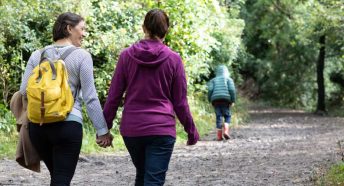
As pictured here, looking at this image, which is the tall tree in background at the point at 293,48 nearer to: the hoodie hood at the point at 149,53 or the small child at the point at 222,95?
the small child at the point at 222,95

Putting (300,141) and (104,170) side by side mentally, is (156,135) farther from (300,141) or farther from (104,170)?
(300,141)

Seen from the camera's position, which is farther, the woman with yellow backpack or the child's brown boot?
the child's brown boot

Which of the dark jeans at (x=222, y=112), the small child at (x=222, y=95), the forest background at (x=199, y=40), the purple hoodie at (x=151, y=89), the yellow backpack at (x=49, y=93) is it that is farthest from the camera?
the dark jeans at (x=222, y=112)

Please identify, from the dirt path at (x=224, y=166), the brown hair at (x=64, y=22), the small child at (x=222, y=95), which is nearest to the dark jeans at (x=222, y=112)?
the small child at (x=222, y=95)

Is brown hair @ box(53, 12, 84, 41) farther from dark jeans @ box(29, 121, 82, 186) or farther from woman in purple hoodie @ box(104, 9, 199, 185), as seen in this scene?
dark jeans @ box(29, 121, 82, 186)

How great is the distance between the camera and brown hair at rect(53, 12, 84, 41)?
15.3 feet

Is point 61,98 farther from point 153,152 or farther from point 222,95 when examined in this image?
point 222,95

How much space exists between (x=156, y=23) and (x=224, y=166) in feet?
19.0

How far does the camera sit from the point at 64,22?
466 centimetres

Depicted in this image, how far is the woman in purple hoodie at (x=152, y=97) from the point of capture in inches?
182

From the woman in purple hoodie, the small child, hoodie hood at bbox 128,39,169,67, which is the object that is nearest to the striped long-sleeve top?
the woman in purple hoodie

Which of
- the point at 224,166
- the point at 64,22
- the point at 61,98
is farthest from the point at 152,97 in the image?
the point at 224,166

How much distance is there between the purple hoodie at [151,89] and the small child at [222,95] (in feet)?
32.8

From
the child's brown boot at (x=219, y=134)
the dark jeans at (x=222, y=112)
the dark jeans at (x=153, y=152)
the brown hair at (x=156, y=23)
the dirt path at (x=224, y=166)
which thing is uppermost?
the brown hair at (x=156, y=23)
